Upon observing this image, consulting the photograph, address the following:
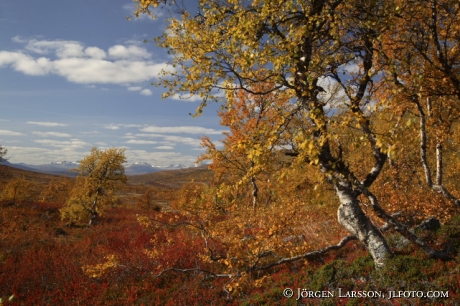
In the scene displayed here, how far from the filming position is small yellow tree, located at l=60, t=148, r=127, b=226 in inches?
1160

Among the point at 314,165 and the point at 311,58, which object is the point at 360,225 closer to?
the point at 314,165

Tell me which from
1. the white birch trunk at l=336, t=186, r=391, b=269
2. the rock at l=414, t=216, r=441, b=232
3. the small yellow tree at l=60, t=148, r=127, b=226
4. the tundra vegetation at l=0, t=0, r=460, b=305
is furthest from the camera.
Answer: the small yellow tree at l=60, t=148, r=127, b=226

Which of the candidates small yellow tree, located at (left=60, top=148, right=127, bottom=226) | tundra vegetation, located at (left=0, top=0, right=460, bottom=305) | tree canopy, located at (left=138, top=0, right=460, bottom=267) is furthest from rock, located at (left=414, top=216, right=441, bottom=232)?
small yellow tree, located at (left=60, top=148, right=127, bottom=226)

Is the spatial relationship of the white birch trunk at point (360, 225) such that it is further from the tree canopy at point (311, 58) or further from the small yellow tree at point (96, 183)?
the small yellow tree at point (96, 183)

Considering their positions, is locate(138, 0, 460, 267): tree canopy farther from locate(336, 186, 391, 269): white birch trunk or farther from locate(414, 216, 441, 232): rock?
locate(414, 216, 441, 232): rock

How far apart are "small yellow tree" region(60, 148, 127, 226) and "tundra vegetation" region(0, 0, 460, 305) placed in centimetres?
826

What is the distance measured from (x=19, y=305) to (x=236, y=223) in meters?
10.5

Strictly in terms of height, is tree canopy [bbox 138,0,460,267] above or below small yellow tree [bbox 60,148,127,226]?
above

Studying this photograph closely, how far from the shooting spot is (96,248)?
2039 centimetres

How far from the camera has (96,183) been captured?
30.4 meters

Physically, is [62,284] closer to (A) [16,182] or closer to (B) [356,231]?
→ (B) [356,231]

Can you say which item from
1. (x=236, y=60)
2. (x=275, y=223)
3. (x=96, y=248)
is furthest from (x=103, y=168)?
(x=236, y=60)

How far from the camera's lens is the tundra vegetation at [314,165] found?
21.5 feet

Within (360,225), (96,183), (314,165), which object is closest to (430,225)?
(360,225)
